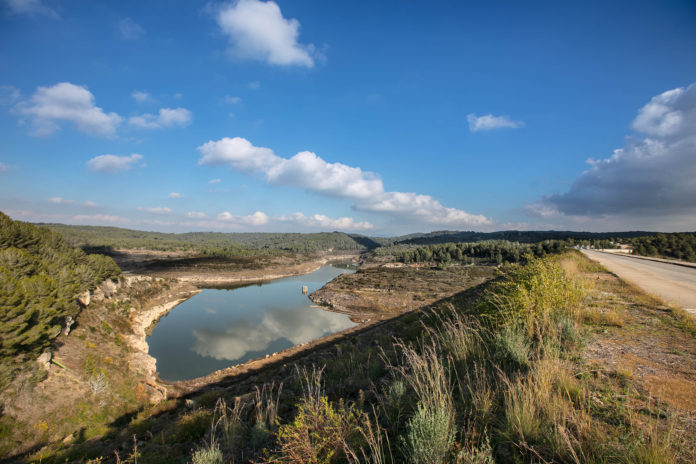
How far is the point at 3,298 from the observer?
14.9m

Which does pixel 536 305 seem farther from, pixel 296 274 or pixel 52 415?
pixel 296 274

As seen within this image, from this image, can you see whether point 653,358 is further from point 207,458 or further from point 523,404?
point 207,458

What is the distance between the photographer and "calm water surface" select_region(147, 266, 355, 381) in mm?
25719

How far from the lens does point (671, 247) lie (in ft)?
117

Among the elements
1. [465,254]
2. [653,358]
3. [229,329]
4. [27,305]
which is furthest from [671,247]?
[27,305]

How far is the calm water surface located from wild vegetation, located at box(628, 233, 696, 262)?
137ft

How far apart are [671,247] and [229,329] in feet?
202

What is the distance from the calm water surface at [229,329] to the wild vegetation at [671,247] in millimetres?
41827

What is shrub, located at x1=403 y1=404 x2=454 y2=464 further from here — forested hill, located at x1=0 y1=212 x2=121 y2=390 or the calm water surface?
the calm water surface

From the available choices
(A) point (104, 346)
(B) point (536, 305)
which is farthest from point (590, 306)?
(A) point (104, 346)

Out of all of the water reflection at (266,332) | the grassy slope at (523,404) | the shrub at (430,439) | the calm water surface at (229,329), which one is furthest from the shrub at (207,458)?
the water reflection at (266,332)

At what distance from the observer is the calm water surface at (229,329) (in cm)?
2572

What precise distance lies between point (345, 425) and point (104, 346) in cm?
2740

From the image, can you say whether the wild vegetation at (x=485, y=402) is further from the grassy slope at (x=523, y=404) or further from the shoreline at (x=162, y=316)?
the shoreline at (x=162, y=316)
